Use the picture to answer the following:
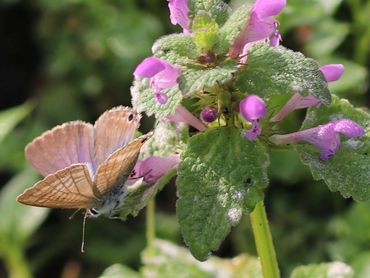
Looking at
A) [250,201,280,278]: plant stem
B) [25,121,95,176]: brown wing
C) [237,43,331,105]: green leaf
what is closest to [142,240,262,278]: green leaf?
[250,201,280,278]: plant stem

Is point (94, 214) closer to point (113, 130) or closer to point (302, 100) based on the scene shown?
point (113, 130)

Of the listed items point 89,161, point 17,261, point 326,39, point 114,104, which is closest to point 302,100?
point 89,161

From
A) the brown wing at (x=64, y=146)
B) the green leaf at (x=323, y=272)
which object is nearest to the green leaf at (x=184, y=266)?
the green leaf at (x=323, y=272)

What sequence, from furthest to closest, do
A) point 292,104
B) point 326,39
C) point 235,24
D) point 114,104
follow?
1. point 114,104
2. point 326,39
3. point 292,104
4. point 235,24

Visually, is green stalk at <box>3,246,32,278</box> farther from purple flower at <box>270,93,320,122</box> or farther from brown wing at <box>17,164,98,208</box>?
purple flower at <box>270,93,320,122</box>

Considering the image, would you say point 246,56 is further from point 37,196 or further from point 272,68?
point 37,196
